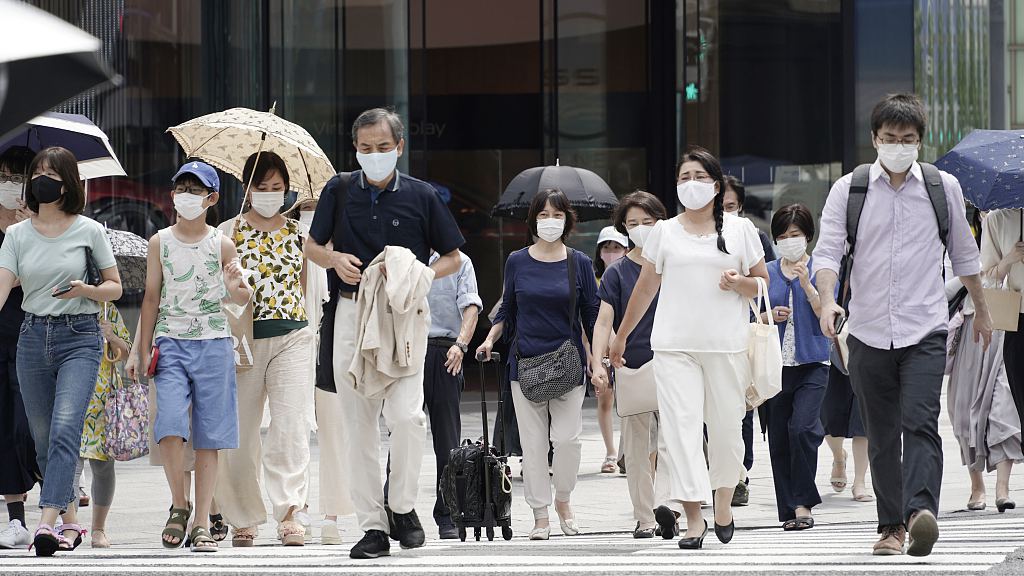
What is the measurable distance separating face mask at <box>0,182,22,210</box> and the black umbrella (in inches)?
178

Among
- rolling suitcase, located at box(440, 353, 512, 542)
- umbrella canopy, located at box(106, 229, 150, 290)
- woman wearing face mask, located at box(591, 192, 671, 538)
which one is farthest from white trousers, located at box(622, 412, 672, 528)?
umbrella canopy, located at box(106, 229, 150, 290)

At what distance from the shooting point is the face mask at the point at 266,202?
348 inches

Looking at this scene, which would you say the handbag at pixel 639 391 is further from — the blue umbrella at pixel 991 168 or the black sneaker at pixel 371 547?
the blue umbrella at pixel 991 168

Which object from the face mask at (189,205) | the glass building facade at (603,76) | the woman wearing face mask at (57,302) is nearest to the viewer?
the woman wearing face mask at (57,302)

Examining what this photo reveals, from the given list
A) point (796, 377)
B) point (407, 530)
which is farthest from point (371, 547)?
point (796, 377)

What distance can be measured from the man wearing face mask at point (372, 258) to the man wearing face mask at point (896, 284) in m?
1.77

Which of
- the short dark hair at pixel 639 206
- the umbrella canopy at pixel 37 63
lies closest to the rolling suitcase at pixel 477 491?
the short dark hair at pixel 639 206

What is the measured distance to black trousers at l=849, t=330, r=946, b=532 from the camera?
7070 millimetres

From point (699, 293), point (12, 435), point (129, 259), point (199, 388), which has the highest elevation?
point (129, 259)

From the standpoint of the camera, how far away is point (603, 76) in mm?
22547

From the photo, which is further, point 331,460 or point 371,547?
point 331,460

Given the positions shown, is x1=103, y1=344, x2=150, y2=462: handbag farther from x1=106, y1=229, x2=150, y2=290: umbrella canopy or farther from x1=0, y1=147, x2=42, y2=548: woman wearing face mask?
x1=106, y1=229, x2=150, y2=290: umbrella canopy

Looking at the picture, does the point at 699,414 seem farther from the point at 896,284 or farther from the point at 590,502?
the point at 590,502

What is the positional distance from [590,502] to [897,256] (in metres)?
4.47
